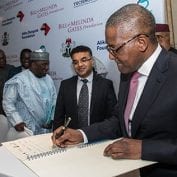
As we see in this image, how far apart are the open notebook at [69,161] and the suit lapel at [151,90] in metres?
0.17

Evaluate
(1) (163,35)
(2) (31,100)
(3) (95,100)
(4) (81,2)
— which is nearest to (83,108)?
(3) (95,100)

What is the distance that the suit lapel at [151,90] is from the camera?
1.22 m

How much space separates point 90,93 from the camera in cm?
300

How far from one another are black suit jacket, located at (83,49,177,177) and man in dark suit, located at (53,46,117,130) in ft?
5.45

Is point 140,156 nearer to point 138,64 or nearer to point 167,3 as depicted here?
point 138,64

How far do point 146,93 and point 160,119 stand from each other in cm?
12

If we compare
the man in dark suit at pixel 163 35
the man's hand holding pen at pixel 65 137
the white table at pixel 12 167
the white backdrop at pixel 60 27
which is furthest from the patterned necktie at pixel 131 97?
the white backdrop at pixel 60 27

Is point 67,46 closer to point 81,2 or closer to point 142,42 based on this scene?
point 81,2

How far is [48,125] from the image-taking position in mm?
3576

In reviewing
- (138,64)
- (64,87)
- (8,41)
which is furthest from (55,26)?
(138,64)

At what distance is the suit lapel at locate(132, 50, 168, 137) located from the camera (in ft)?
4.00

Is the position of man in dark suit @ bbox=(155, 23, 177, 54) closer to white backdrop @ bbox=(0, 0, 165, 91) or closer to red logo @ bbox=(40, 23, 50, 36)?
white backdrop @ bbox=(0, 0, 165, 91)

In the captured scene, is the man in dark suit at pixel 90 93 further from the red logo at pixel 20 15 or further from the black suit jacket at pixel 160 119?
the red logo at pixel 20 15

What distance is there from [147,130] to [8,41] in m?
4.47
